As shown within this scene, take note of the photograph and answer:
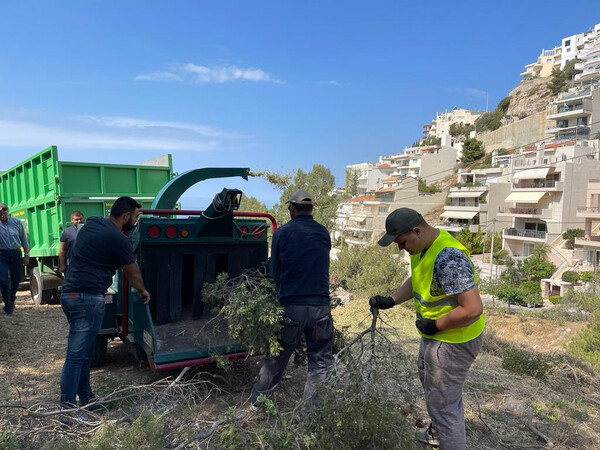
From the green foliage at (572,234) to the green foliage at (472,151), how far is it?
123 feet

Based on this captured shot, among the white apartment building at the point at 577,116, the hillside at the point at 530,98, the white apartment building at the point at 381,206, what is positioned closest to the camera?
the white apartment building at the point at 381,206

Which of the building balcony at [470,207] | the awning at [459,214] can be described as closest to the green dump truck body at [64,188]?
the building balcony at [470,207]

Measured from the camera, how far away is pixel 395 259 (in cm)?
1675

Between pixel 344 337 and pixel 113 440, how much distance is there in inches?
90.4

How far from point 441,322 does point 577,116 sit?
70.1m

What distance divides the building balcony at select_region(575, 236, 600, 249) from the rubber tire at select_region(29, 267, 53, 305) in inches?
1471

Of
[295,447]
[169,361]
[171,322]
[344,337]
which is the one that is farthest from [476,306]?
[171,322]

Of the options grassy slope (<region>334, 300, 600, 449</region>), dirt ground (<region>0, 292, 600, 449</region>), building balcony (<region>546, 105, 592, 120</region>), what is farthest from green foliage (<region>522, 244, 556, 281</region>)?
dirt ground (<region>0, 292, 600, 449</region>)

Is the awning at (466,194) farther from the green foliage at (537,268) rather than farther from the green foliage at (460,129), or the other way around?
the green foliage at (460,129)

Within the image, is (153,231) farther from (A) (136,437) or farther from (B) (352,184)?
(B) (352,184)

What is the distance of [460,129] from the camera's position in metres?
100

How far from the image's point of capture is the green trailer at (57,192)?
7277 mm

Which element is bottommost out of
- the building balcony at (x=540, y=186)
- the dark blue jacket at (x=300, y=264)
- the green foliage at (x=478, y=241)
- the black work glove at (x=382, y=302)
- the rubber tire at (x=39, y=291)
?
the green foliage at (x=478, y=241)

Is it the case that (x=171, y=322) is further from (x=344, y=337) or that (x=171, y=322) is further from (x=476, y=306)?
(x=476, y=306)
